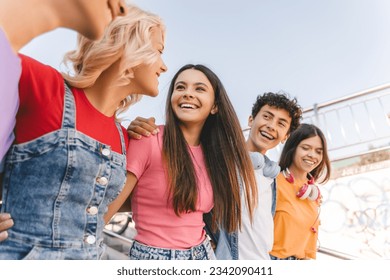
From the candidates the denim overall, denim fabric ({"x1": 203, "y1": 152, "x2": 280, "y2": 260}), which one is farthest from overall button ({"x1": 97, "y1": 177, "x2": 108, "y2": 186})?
denim fabric ({"x1": 203, "y1": 152, "x2": 280, "y2": 260})

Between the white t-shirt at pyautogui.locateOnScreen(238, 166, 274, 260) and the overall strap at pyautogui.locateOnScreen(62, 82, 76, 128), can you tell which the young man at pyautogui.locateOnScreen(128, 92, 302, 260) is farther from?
the overall strap at pyautogui.locateOnScreen(62, 82, 76, 128)

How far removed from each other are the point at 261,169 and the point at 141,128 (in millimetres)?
406

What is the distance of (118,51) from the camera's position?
2.26 feet

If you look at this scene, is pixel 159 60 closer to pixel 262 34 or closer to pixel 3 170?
pixel 3 170

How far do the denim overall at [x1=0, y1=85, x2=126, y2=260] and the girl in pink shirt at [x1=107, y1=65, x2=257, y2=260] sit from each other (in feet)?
0.51

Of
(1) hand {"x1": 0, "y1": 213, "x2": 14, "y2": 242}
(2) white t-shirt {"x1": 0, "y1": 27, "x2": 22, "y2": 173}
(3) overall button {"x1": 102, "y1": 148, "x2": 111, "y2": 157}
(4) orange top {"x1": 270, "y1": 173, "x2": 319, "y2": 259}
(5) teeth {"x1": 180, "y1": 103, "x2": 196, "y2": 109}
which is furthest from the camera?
(4) orange top {"x1": 270, "y1": 173, "x2": 319, "y2": 259}

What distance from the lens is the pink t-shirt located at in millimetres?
789

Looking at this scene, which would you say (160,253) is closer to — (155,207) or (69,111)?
(155,207)

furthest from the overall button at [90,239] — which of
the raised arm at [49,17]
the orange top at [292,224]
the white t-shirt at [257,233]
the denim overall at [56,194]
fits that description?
the orange top at [292,224]

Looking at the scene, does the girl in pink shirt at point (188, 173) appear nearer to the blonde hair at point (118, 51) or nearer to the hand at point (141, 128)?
the hand at point (141, 128)

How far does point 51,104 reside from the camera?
0.59 metres

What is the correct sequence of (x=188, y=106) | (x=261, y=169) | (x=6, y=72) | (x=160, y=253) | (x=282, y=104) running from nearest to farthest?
(x=6, y=72) → (x=160, y=253) → (x=188, y=106) → (x=261, y=169) → (x=282, y=104)

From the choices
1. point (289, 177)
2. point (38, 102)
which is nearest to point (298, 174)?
point (289, 177)

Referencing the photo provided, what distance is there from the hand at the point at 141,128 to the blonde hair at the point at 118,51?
0.13 meters
